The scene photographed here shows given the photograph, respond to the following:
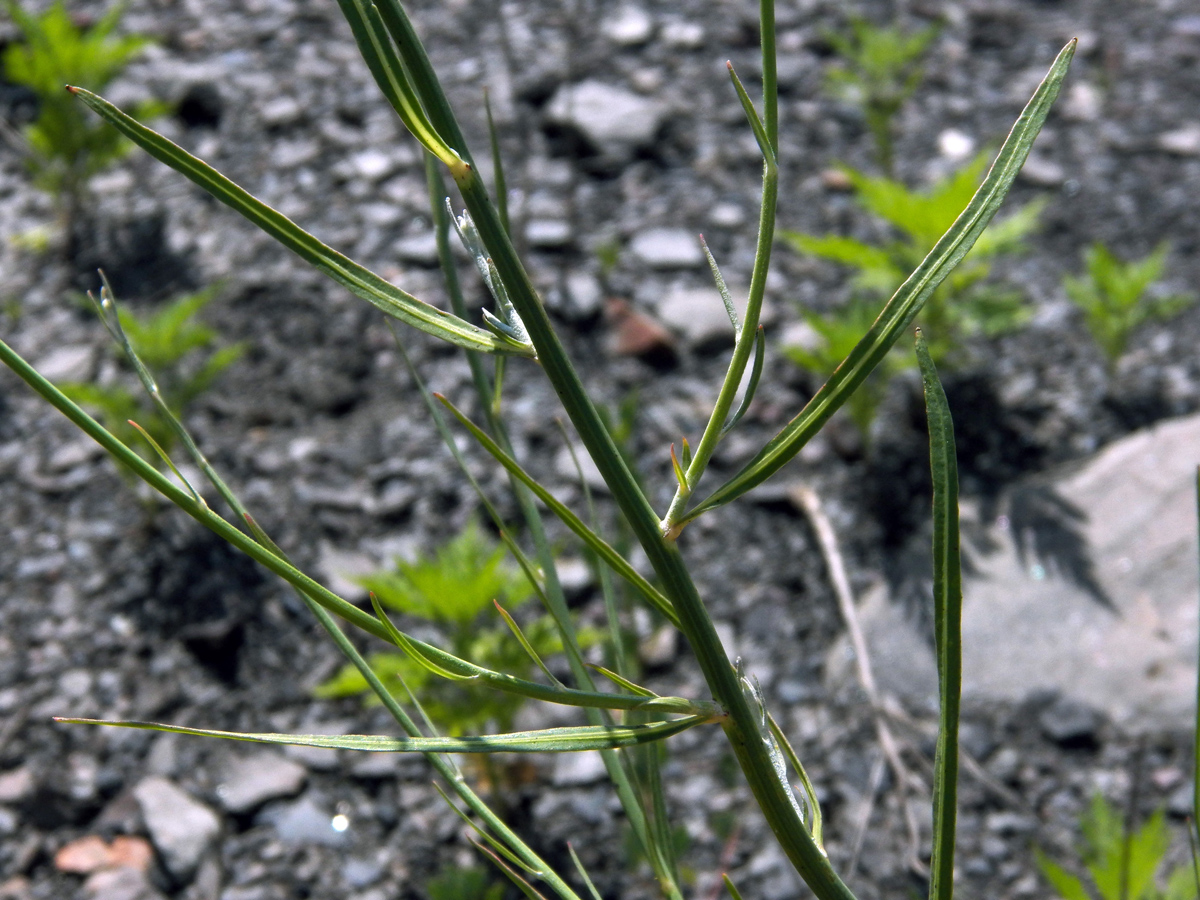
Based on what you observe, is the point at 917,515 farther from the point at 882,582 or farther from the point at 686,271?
the point at 686,271

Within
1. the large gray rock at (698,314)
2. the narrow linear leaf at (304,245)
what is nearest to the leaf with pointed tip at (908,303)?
the narrow linear leaf at (304,245)

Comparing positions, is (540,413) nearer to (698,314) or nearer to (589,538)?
(698,314)

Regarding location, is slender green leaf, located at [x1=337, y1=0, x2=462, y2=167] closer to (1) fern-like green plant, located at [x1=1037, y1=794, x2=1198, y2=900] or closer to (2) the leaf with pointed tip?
(2) the leaf with pointed tip

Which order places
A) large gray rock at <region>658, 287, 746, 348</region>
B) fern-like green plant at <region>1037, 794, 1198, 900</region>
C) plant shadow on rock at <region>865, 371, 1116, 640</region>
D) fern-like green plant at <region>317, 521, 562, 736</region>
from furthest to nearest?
large gray rock at <region>658, 287, 746, 348</region>
plant shadow on rock at <region>865, 371, 1116, 640</region>
fern-like green plant at <region>317, 521, 562, 736</region>
fern-like green plant at <region>1037, 794, 1198, 900</region>

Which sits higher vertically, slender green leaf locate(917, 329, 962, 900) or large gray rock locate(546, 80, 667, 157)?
slender green leaf locate(917, 329, 962, 900)

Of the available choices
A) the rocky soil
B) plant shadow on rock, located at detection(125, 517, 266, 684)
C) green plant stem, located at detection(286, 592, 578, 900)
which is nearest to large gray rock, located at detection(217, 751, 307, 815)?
the rocky soil

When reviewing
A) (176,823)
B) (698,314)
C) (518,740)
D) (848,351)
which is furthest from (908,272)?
(518,740)
